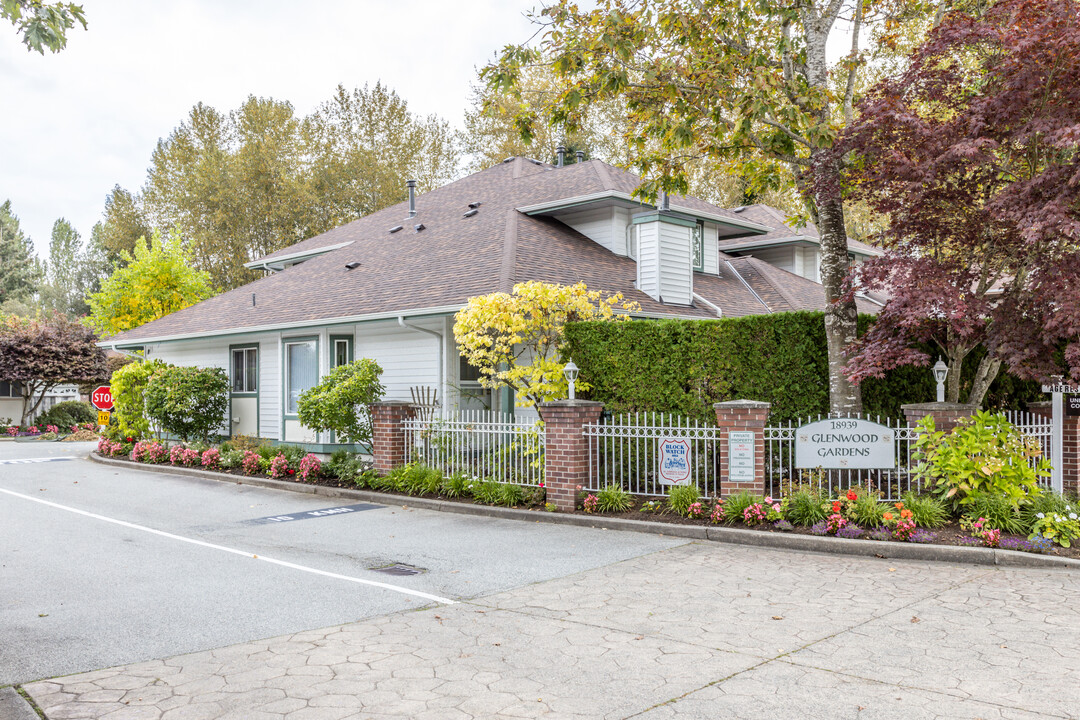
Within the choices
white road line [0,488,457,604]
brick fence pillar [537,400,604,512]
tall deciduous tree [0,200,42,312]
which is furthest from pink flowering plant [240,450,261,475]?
tall deciduous tree [0,200,42,312]

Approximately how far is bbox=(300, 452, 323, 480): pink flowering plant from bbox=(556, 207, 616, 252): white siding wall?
321 inches

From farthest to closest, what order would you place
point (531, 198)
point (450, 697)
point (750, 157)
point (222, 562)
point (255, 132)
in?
point (255, 132) → point (531, 198) → point (750, 157) → point (222, 562) → point (450, 697)

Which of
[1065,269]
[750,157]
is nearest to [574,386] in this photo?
[750,157]

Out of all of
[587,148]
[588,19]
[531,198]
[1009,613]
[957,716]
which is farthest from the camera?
[587,148]

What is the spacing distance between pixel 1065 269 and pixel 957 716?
21.7 feet

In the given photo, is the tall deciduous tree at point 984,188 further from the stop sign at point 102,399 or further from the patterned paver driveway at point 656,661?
the stop sign at point 102,399

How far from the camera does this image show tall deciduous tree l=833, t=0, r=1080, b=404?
8969mm

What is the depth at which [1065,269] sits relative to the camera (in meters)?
8.98

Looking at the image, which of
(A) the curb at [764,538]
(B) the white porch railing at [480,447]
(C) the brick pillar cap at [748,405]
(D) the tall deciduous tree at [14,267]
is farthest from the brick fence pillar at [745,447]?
(D) the tall deciduous tree at [14,267]

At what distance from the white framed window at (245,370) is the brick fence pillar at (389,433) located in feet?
25.2

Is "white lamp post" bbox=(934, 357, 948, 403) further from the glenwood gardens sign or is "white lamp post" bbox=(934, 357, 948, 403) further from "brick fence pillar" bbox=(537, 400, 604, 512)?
"brick fence pillar" bbox=(537, 400, 604, 512)

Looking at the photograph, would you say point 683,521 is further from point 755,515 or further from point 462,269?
point 462,269

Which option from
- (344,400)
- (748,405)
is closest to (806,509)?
(748,405)

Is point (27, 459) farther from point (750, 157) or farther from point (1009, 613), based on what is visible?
point (1009, 613)
